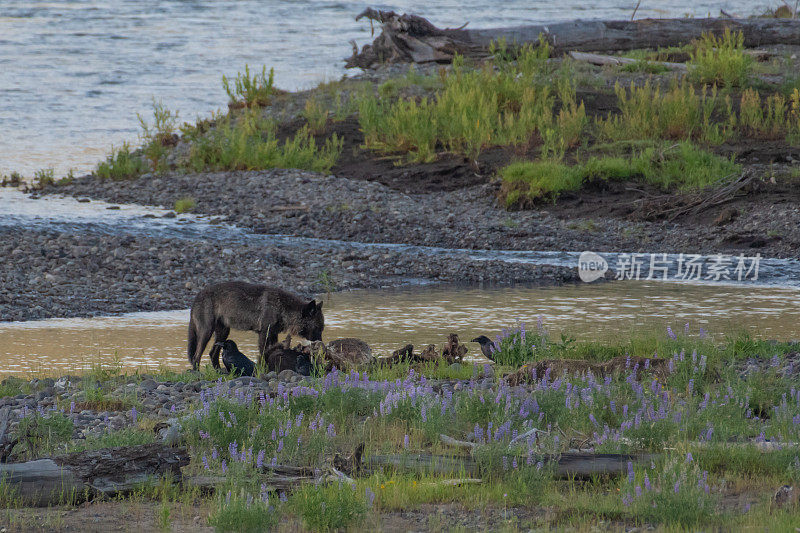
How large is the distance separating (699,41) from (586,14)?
21.3 m

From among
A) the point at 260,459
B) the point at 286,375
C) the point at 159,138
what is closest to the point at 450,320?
the point at 286,375

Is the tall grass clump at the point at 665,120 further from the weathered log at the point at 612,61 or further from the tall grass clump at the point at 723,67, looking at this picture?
the weathered log at the point at 612,61

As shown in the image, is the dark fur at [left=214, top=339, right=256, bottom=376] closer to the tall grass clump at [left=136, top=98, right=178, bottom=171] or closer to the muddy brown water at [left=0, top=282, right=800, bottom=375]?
the muddy brown water at [left=0, top=282, right=800, bottom=375]

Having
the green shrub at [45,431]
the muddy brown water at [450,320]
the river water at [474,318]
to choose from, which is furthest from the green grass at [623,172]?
the green shrub at [45,431]

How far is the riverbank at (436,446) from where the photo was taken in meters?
5.13

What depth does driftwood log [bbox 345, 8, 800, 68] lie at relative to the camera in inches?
1155

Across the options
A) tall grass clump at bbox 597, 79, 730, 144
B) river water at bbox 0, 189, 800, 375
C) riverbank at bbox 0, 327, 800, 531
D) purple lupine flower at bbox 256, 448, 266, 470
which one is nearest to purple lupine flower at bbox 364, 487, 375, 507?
riverbank at bbox 0, 327, 800, 531

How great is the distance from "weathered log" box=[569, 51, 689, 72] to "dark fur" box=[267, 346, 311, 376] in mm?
19644

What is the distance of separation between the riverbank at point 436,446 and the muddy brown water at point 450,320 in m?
1.94

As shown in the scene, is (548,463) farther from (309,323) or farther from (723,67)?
(723,67)

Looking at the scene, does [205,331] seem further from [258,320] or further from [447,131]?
[447,131]

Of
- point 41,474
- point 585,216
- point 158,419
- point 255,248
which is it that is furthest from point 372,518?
point 585,216

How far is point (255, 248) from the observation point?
16.7 metres

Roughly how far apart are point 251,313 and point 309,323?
57 centimetres
